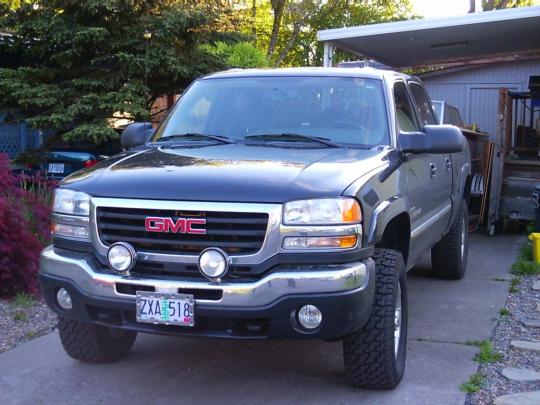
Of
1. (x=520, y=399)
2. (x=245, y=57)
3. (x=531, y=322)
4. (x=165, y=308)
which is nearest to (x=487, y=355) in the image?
(x=520, y=399)

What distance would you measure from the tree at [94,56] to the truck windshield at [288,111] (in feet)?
18.9

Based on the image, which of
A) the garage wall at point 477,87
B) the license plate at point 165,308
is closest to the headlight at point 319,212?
the license plate at point 165,308

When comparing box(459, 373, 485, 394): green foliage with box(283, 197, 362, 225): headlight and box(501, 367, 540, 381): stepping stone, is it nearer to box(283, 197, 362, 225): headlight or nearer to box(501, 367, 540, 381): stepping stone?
box(501, 367, 540, 381): stepping stone

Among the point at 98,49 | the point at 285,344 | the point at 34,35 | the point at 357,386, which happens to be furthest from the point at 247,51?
the point at 357,386

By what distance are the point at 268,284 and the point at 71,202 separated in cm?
129

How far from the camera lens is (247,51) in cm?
1152

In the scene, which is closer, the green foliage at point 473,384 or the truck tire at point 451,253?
the green foliage at point 473,384

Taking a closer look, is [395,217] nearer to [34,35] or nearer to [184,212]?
[184,212]

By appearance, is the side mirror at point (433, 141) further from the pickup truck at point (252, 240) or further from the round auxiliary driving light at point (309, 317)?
the round auxiliary driving light at point (309, 317)

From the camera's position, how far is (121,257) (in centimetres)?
388

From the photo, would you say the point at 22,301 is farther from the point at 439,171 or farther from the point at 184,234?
the point at 439,171

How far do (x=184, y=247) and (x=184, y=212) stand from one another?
7.5 inches

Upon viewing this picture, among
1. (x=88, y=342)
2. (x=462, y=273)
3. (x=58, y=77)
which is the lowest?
(x=462, y=273)

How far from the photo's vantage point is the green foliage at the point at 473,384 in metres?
4.36
